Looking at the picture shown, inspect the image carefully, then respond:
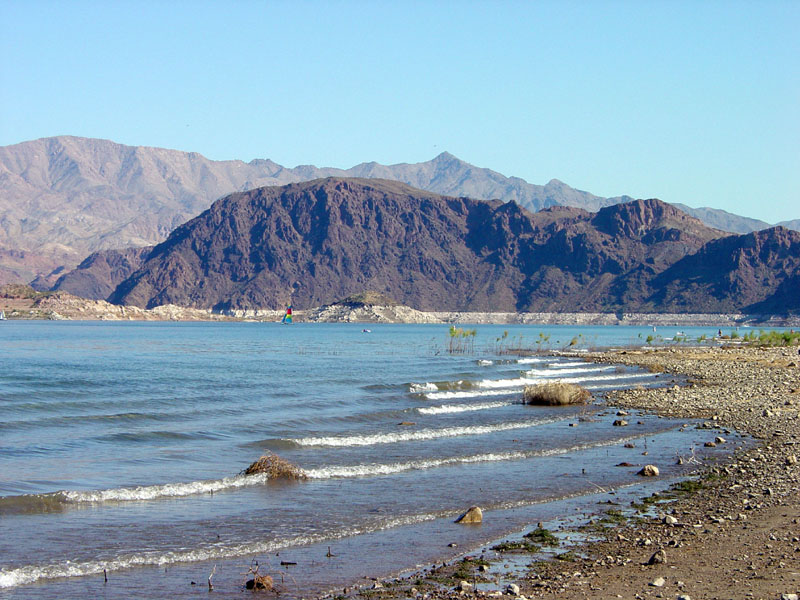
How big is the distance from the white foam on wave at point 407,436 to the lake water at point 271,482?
0.10 meters

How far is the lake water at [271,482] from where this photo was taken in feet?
42.3

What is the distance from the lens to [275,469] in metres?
19.8

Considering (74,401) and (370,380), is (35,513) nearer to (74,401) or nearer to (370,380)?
(74,401)

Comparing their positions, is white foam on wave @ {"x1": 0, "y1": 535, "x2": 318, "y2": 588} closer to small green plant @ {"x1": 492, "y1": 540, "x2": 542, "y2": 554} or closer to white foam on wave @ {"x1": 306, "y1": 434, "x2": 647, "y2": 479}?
small green plant @ {"x1": 492, "y1": 540, "x2": 542, "y2": 554}

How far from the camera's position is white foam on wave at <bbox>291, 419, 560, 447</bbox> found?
25.8 metres

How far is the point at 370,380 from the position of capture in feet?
168

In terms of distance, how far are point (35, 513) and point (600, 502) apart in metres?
11.4

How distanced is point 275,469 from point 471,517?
6201 mm

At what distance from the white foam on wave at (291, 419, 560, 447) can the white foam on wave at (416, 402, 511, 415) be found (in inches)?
194

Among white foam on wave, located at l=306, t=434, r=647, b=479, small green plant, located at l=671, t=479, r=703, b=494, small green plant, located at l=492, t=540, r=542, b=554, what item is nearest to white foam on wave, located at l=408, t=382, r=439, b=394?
white foam on wave, located at l=306, t=434, r=647, b=479

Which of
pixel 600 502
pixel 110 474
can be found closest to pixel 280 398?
pixel 110 474

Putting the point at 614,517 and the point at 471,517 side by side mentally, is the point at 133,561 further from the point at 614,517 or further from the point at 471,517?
the point at 614,517

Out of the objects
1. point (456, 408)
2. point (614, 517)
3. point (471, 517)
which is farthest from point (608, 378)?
point (471, 517)

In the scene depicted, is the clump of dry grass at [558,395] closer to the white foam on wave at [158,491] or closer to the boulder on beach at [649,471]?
the boulder on beach at [649,471]
